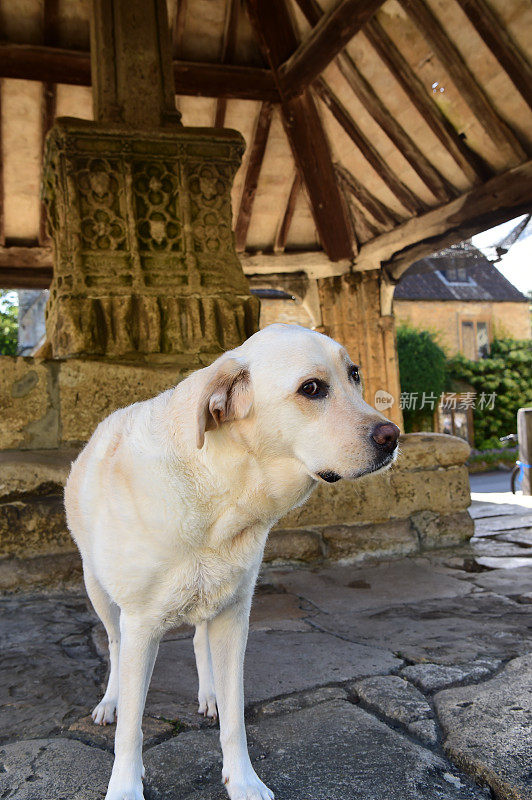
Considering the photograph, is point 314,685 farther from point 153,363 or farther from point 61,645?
point 153,363

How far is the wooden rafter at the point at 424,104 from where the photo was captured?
20.9ft

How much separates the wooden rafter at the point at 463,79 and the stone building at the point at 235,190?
0.02 metres

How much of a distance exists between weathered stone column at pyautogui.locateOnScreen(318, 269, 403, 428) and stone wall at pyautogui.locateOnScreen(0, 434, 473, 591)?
5097mm

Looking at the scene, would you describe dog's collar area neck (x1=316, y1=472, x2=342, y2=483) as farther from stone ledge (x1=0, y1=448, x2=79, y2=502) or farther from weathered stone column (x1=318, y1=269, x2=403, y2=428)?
weathered stone column (x1=318, y1=269, x2=403, y2=428)

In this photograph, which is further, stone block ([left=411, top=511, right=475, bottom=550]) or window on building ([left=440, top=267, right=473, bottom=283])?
window on building ([left=440, top=267, right=473, bottom=283])

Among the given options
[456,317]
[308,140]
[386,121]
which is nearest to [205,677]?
[386,121]

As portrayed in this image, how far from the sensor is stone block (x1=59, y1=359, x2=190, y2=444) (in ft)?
11.5

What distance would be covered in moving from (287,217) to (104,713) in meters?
7.94

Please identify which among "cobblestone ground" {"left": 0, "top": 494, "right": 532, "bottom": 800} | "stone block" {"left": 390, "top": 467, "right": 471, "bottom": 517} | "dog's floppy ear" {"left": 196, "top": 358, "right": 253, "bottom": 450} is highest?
"dog's floppy ear" {"left": 196, "top": 358, "right": 253, "bottom": 450}

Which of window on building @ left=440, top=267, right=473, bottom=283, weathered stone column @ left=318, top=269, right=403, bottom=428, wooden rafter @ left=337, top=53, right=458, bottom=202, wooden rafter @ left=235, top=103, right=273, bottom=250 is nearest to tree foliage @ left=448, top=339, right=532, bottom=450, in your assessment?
window on building @ left=440, top=267, right=473, bottom=283

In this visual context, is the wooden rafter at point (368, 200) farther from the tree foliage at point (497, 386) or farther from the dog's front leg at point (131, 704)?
the tree foliage at point (497, 386)

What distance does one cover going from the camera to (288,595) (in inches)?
128

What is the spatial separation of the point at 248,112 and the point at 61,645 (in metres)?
6.89

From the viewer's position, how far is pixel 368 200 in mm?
8648
